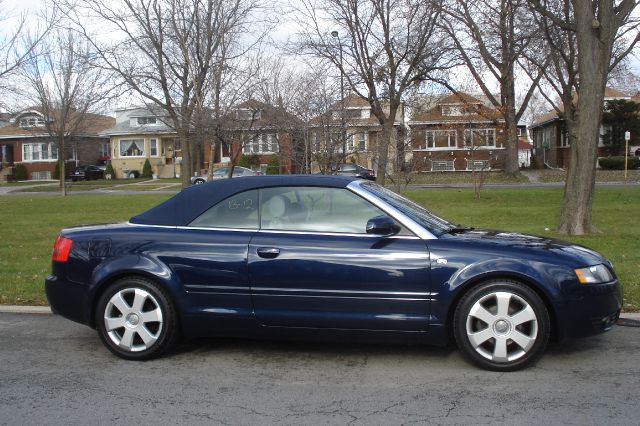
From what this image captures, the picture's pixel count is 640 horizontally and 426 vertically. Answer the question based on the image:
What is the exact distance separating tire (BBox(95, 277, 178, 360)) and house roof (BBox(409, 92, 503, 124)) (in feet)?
70.8

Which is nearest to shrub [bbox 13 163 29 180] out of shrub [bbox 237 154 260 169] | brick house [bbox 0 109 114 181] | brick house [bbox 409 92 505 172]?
brick house [bbox 0 109 114 181]

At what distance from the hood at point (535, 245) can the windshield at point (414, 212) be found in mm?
151

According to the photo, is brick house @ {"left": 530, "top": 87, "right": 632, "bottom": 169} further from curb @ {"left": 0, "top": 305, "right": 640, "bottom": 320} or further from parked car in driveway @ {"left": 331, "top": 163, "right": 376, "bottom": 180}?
curb @ {"left": 0, "top": 305, "right": 640, "bottom": 320}

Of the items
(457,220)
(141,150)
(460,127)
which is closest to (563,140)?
(460,127)

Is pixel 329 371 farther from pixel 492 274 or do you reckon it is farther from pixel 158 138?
pixel 158 138

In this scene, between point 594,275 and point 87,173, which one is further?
point 87,173

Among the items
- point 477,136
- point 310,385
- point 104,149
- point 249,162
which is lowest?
point 310,385

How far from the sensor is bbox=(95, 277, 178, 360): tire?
5.04 m

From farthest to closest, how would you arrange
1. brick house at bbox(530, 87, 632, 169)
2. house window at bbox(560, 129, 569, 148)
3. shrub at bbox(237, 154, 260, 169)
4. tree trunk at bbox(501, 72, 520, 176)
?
shrub at bbox(237, 154, 260, 169)
house window at bbox(560, 129, 569, 148)
brick house at bbox(530, 87, 632, 169)
tree trunk at bbox(501, 72, 520, 176)

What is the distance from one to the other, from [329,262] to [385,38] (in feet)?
59.8

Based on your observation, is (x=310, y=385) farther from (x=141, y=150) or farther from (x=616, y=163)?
(x=141, y=150)

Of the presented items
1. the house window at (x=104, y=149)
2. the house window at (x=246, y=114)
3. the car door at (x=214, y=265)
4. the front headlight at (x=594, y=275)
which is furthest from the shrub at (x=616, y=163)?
the house window at (x=104, y=149)

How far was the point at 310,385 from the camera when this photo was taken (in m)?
4.54

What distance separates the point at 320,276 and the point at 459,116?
25.7m
